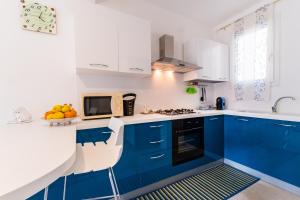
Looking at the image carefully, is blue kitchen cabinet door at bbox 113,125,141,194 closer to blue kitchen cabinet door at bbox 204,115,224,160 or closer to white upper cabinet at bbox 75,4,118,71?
white upper cabinet at bbox 75,4,118,71

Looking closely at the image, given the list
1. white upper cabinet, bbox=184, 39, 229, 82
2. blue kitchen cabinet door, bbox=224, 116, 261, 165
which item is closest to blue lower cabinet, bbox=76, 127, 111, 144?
white upper cabinet, bbox=184, 39, 229, 82

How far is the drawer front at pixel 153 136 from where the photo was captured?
5.46 ft

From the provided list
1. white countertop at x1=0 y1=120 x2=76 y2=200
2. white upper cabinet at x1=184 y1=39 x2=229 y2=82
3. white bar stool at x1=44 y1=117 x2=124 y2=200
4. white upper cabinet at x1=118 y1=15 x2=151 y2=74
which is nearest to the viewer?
white countertop at x1=0 y1=120 x2=76 y2=200

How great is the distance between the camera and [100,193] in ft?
4.90

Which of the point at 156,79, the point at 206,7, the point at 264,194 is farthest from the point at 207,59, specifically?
the point at 264,194

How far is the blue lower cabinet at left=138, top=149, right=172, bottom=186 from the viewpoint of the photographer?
5.57ft

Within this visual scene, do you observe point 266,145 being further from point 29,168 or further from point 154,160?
point 29,168

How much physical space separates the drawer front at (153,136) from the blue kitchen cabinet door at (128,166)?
0.07 m

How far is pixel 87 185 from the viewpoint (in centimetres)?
144

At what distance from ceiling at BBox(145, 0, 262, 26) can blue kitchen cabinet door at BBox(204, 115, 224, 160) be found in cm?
178

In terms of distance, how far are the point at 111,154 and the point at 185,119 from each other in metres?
1.18

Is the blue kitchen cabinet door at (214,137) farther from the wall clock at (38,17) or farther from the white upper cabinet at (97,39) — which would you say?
the wall clock at (38,17)

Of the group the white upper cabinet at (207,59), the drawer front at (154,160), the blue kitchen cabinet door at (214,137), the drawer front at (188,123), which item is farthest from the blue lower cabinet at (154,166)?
the white upper cabinet at (207,59)

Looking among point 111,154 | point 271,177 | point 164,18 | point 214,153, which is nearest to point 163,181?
point 214,153
